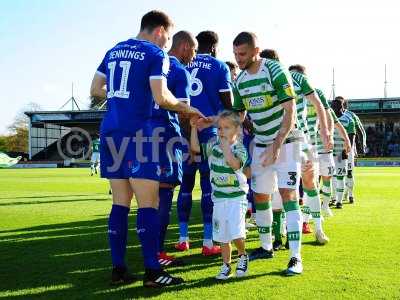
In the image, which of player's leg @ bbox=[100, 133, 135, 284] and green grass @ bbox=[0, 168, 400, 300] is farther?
player's leg @ bbox=[100, 133, 135, 284]

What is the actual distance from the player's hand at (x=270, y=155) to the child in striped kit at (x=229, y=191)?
0.32 m

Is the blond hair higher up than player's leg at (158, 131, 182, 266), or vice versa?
the blond hair

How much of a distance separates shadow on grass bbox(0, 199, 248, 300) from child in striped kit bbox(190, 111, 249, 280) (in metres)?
0.34

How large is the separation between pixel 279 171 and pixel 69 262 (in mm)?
2436

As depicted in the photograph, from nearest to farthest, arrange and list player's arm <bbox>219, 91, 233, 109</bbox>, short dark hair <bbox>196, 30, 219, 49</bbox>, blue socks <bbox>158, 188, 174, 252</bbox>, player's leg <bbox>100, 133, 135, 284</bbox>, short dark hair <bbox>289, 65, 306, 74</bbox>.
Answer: player's leg <bbox>100, 133, 135, 284</bbox> → blue socks <bbox>158, 188, 174, 252</bbox> → player's arm <bbox>219, 91, 233, 109</bbox> → short dark hair <bbox>196, 30, 219, 49</bbox> → short dark hair <bbox>289, 65, 306, 74</bbox>

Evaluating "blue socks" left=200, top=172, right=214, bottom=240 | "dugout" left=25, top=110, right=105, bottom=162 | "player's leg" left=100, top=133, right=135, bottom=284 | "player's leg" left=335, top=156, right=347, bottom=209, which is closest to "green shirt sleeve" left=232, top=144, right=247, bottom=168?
"player's leg" left=100, top=133, right=135, bottom=284

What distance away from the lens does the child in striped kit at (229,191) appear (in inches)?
173

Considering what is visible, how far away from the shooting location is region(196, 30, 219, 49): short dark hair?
5.89m

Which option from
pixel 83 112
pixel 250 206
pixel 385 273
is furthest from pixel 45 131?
pixel 385 273

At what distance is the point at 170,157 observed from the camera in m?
4.43

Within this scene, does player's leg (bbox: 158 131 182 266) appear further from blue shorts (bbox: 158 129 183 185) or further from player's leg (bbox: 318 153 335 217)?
player's leg (bbox: 318 153 335 217)

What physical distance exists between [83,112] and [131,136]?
56026 mm

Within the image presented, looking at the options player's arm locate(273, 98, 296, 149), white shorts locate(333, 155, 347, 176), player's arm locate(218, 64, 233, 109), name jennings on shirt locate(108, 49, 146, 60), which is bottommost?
white shorts locate(333, 155, 347, 176)

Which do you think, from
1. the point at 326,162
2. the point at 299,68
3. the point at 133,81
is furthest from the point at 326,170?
the point at 133,81
